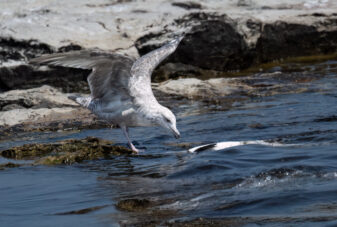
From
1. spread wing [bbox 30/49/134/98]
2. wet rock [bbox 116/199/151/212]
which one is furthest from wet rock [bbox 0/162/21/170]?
wet rock [bbox 116/199/151/212]

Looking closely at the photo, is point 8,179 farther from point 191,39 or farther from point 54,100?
point 191,39

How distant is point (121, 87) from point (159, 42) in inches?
189

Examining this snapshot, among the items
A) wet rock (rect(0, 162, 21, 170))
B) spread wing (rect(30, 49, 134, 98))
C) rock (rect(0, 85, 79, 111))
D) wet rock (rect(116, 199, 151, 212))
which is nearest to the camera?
wet rock (rect(116, 199, 151, 212))

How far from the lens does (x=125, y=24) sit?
40.3 ft

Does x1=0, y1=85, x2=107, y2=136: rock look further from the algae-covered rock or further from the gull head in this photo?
the gull head

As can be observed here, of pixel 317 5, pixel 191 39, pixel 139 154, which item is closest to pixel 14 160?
pixel 139 154

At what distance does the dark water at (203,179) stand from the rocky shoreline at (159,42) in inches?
55.8

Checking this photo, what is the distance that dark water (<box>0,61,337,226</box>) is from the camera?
3.92 metres

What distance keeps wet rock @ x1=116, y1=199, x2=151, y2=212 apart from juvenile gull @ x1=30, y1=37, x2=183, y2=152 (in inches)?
81.8

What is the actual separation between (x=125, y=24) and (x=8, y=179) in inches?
291

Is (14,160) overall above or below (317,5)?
below

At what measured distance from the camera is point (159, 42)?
37.8 feet

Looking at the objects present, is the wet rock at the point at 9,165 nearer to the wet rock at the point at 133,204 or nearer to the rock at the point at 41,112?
the wet rock at the point at 133,204

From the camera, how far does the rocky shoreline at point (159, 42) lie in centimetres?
889
